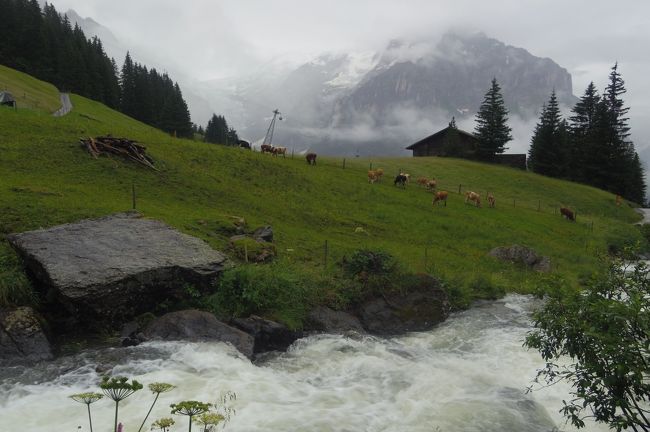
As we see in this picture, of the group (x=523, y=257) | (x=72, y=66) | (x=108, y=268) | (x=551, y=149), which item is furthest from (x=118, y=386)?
(x=72, y=66)

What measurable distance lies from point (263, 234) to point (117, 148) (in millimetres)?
13535

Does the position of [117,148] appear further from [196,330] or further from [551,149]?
A: [551,149]

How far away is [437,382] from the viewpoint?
1178 centimetres

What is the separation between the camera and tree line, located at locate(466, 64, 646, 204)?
8138cm

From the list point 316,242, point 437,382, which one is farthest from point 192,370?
point 316,242

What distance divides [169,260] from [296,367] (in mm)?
5430

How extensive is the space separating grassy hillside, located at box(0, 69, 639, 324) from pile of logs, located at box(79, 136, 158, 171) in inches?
28.1

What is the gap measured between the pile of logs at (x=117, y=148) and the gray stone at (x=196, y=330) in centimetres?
1729

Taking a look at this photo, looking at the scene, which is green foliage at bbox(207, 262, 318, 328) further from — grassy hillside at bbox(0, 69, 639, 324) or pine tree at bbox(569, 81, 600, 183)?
pine tree at bbox(569, 81, 600, 183)

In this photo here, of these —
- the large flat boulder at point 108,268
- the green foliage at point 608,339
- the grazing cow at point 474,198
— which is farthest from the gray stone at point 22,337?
the grazing cow at point 474,198

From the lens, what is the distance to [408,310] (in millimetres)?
17594

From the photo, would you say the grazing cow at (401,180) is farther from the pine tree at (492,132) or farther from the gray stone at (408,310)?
the pine tree at (492,132)

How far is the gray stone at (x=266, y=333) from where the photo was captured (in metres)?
13.7

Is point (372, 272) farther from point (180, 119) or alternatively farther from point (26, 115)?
point (180, 119)
